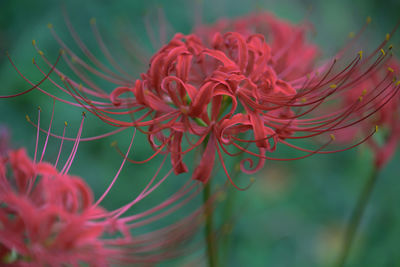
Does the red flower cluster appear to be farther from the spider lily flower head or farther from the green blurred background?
the green blurred background

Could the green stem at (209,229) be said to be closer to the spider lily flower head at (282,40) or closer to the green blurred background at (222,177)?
the spider lily flower head at (282,40)

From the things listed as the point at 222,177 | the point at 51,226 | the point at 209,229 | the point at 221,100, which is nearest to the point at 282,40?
the point at 221,100

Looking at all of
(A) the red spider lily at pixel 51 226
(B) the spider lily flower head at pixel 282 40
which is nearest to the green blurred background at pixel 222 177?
(B) the spider lily flower head at pixel 282 40

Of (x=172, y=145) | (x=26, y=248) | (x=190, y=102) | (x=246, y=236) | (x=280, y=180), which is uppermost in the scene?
(x=190, y=102)

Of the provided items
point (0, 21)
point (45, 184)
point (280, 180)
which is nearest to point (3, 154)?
point (45, 184)

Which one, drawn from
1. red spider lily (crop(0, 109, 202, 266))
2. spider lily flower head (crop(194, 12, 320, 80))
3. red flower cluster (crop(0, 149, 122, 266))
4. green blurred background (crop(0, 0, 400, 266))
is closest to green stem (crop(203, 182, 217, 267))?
red spider lily (crop(0, 109, 202, 266))

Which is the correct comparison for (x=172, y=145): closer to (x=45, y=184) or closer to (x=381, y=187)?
(x=45, y=184)

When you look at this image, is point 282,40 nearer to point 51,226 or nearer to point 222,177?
point 222,177

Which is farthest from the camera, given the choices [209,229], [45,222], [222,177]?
[222,177]
